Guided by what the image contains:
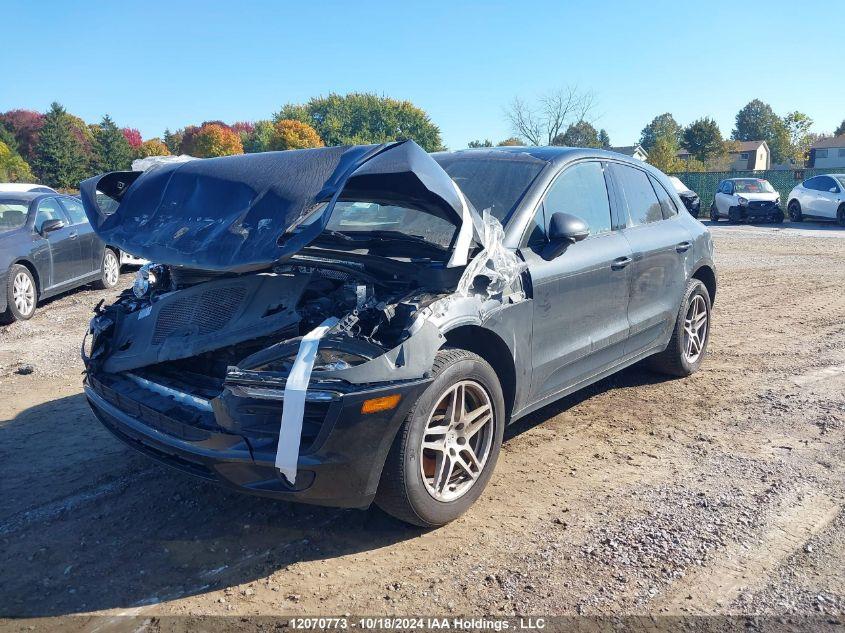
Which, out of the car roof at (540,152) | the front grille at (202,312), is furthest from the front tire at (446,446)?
the car roof at (540,152)

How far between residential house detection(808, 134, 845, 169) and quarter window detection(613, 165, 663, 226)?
269 feet

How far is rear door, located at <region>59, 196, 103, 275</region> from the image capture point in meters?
10.0

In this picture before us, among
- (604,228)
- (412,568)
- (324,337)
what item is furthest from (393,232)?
(412,568)

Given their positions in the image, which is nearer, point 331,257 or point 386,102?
point 331,257

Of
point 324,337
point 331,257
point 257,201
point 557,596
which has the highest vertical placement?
point 257,201

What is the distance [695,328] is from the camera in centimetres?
588

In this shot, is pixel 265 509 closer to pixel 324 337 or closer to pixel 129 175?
pixel 324 337

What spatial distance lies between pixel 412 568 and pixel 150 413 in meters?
1.43

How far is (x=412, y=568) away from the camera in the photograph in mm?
3090

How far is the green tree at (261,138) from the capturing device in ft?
254

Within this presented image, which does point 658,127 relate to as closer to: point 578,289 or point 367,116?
point 367,116

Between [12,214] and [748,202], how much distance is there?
23431 millimetres

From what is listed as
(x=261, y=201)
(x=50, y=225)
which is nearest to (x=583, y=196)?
(x=261, y=201)

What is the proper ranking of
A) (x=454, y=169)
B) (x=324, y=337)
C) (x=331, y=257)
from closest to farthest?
(x=324, y=337), (x=331, y=257), (x=454, y=169)
